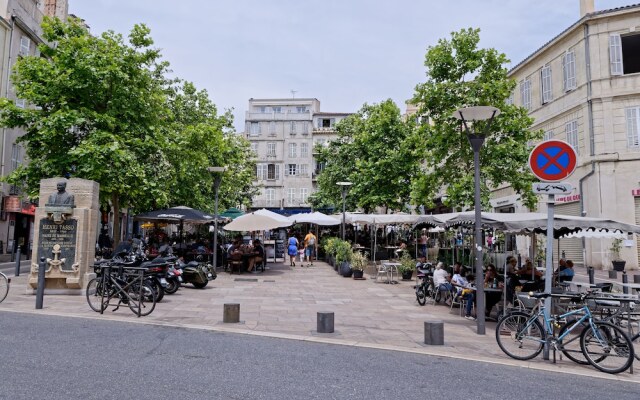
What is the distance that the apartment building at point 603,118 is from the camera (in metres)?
22.4

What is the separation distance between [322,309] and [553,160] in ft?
20.3

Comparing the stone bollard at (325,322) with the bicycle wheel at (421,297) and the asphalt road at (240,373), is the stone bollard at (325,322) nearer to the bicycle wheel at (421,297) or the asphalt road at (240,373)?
the asphalt road at (240,373)

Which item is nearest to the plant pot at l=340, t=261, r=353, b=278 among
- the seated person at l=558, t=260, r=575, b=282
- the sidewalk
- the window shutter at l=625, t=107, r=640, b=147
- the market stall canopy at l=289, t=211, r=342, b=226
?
the sidewalk

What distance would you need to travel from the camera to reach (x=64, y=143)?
1797 cm

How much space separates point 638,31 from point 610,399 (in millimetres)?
23144

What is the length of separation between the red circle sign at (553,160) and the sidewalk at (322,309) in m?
2.63

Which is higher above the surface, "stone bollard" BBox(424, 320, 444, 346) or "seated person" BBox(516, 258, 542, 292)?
"seated person" BBox(516, 258, 542, 292)

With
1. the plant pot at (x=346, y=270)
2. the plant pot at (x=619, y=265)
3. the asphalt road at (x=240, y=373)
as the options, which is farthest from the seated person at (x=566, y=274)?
the plant pot at (x=619, y=265)

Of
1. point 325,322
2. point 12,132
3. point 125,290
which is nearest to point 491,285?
point 325,322

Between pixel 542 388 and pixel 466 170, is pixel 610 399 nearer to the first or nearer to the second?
pixel 542 388

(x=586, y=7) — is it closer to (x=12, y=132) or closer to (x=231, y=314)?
Answer: (x=231, y=314)

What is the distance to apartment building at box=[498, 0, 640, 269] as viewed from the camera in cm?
2242

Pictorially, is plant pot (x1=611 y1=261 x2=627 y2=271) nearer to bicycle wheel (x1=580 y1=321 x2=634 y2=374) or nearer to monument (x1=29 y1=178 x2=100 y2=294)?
bicycle wheel (x1=580 y1=321 x2=634 y2=374)

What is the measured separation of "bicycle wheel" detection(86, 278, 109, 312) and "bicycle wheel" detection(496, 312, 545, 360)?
24.7 feet
